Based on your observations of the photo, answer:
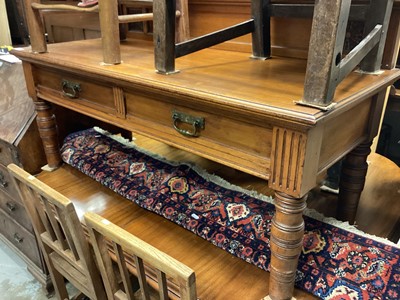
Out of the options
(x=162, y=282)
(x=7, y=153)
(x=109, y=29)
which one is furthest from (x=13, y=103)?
(x=162, y=282)

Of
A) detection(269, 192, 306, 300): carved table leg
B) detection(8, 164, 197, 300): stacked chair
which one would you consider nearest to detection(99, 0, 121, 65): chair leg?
detection(8, 164, 197, 300): stacked chair

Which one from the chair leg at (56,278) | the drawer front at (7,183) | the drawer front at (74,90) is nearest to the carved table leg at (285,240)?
the drawer front at (74,90)

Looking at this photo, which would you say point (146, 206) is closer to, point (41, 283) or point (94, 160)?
point (94, 160)

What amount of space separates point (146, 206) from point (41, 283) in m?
0.88

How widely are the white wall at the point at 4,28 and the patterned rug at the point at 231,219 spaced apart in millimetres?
2074

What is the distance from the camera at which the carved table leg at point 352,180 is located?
3.81 feet

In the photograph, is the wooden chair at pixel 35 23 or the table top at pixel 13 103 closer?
the wooden chair at pixel 35 23

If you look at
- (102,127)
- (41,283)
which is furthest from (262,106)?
(41,283)

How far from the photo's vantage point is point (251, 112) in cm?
76

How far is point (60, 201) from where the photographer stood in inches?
39.7

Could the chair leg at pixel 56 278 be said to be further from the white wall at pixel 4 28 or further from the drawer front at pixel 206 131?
the white wall at pixel 4 28

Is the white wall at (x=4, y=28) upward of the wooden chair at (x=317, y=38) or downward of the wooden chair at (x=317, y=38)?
downward

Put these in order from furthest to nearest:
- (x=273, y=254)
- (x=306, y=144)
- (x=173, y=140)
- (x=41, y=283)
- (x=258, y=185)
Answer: (x=41, y=283) → (x=258, y=185) → (x=173, y=140) → (x=273, y=254) → (x=306, y=144)

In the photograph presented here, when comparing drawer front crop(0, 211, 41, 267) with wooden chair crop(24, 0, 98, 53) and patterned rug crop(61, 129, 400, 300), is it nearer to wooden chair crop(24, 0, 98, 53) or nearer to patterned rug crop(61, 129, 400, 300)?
patterned rug crop(61, 129, 400, 300)
